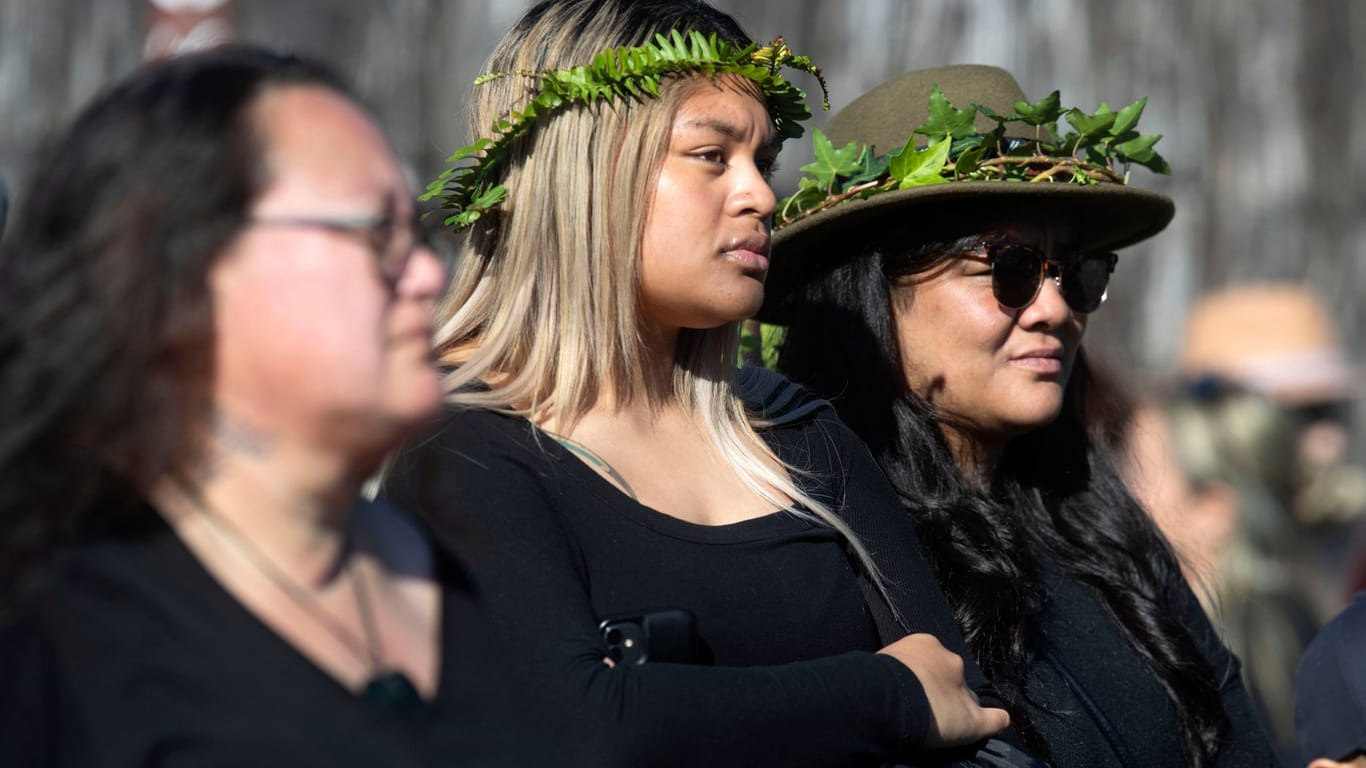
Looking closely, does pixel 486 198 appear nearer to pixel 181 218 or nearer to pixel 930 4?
pixel 181 218

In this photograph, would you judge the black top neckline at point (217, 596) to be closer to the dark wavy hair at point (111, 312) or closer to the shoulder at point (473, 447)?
the dark wavy hair at point (111, 312)

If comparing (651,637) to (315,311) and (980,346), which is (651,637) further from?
(980,346)

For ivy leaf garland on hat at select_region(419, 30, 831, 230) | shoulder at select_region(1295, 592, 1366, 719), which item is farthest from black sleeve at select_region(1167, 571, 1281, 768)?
ivy leaf garland on hat at select_region(419, 30, 831, 230)

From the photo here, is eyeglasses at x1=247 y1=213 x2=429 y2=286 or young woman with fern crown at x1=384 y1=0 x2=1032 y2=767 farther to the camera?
young woman with fern crown at x1=384 y1=0 x2=1032 y2=767

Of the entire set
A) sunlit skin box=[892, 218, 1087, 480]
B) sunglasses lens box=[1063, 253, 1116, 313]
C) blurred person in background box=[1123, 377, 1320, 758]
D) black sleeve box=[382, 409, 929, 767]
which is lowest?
blurred person in background box=[1123, 377, 1320, 758]

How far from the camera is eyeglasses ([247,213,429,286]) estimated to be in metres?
1.26

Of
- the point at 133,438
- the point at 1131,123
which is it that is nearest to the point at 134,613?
the point at 133,438

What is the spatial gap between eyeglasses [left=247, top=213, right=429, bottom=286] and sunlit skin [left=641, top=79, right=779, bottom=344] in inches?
38.1

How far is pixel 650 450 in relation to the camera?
238cm

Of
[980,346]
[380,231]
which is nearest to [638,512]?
[380,231]

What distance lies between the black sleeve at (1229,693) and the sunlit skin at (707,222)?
1317 mm

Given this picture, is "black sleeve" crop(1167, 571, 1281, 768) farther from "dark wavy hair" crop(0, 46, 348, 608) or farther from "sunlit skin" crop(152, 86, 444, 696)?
"dark wavy hair" crop(0, 46, 348, 608)

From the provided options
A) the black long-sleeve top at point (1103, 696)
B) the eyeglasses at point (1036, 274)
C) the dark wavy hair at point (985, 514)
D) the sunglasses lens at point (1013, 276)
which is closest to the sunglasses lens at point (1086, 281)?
the eyeglasses at point (1036, 274)

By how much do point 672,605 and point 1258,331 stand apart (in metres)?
4.35
